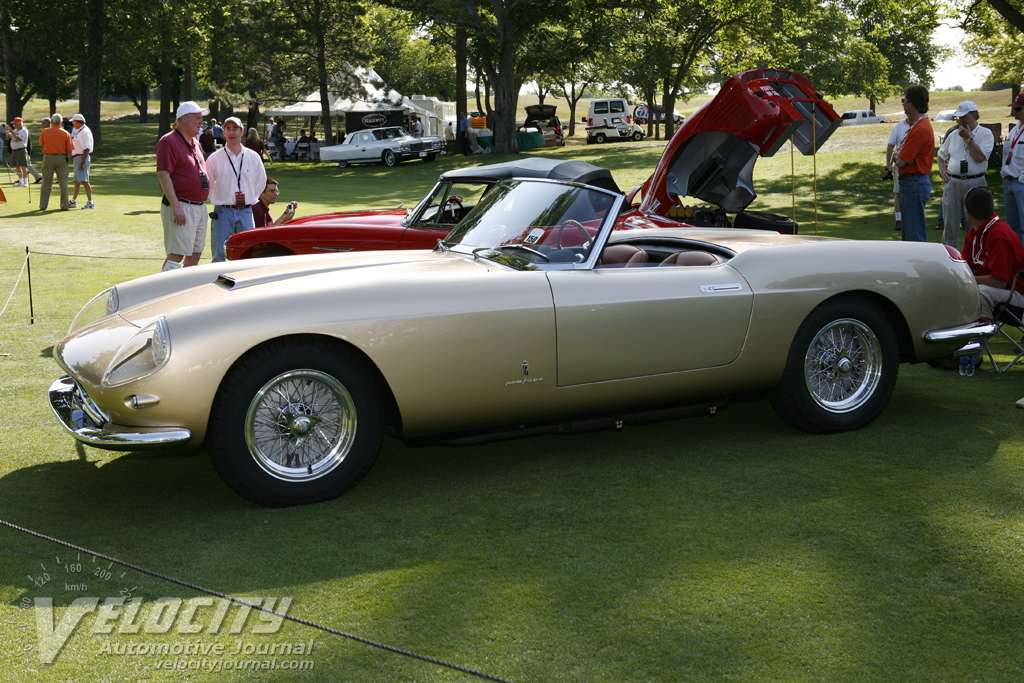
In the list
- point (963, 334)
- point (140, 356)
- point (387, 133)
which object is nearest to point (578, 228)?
point (140, 356)

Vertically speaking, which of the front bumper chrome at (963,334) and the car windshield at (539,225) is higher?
the car windshield at (539,225)

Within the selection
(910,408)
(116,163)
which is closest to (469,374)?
(910,408)

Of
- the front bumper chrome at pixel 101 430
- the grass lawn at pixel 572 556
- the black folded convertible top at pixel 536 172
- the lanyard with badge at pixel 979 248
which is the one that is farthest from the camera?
the black folded convertible top at pixel 536 172

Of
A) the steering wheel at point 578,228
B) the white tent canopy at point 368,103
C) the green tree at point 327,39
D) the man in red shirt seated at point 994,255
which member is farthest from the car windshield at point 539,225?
the white tent canopy at point 368,103

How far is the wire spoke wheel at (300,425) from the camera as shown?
3.84 m

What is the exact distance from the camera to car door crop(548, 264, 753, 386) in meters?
4.26

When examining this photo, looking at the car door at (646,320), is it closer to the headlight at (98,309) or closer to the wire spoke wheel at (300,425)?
the wire spoke wheel at (300,425)

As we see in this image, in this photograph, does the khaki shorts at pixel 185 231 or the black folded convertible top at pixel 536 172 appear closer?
the black folded convertible top at pixel 536 172

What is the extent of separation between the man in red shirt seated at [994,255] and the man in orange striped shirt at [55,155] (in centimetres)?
1645

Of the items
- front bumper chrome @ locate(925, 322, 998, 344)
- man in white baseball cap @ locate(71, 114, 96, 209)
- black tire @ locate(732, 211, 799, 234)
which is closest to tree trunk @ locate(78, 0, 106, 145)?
man in white baseball cap @ locate(71, 114, 96, 209)

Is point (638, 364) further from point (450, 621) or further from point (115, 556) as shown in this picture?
point (115, 556)

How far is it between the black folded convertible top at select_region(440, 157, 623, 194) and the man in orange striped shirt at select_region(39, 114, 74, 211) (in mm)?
12686

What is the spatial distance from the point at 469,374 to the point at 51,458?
230 centimetres

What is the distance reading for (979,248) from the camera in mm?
6383
